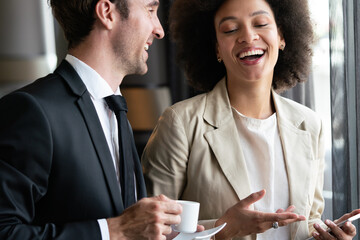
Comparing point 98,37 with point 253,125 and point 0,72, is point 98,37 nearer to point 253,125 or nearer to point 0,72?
point 253,125

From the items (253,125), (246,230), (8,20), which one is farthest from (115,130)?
(8,20)

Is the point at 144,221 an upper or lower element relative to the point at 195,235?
upper

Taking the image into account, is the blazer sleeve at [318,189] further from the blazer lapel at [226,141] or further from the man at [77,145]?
the man at [77,145]

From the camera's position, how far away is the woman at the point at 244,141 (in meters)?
1.78

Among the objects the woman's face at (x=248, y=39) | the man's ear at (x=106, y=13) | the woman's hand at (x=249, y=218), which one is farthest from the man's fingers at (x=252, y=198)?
the man's ear at (x=106, y=13)

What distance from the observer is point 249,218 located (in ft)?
5.27

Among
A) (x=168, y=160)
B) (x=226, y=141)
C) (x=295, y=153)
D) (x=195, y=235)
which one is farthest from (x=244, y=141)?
(x=195, y=235)

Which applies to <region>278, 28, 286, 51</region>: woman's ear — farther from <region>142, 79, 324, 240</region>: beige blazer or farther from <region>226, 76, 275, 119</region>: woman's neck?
<region>142, 79, 324, 240</region>: beige blazer

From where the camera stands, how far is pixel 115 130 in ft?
4.71

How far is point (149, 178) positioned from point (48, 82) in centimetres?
62

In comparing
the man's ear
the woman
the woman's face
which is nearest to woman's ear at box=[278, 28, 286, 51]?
the woman

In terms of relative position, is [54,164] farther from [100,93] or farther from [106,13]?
[106,13]

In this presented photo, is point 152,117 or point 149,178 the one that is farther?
point 152,117

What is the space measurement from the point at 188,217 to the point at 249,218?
0.37 meters
